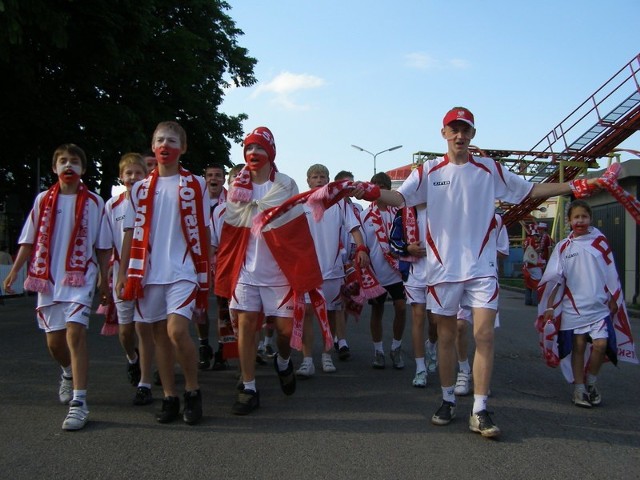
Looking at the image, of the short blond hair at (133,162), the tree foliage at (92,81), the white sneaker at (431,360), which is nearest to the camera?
Answer: the short blond hair at (133,162)

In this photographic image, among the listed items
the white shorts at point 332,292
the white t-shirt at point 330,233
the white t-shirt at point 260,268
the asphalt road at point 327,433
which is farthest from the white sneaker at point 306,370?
the white t-shirt at point 260,268

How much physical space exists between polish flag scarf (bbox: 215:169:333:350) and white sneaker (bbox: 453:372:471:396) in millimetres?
1358

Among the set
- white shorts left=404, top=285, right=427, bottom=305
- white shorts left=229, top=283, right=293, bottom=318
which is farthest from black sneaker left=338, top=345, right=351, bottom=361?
white shorts left=229, top=283, right=293, bottom=318

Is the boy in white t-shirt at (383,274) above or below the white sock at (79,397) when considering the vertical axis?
above

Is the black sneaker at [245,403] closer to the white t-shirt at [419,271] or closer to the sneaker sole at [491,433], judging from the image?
the sneaker sole at [491,433]

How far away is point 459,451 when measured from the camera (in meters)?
4.10

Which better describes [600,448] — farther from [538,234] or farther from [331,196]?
[538,234]

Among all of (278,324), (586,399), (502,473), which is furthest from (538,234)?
(502,473)

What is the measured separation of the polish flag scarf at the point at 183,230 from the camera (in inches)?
184

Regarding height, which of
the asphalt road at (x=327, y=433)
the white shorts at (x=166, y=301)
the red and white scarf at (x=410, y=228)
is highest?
the red and white scarf at (x=410, y=228)

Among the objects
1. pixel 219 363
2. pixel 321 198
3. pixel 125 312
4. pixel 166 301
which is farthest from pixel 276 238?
pixel 219 363

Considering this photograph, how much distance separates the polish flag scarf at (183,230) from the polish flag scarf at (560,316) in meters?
2.95

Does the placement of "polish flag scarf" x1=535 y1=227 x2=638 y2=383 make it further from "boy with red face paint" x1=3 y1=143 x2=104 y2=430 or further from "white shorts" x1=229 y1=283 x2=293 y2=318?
"boy with red face paint" x1=3 y1=143 x2=104 y2=430

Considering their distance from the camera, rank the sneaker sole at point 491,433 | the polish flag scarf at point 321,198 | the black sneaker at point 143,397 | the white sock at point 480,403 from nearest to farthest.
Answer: the sneaker sole at point 491,433, the white sock at point 480,403, the polish flag scarf at point 321,198, the black sneaker at point 143,397
